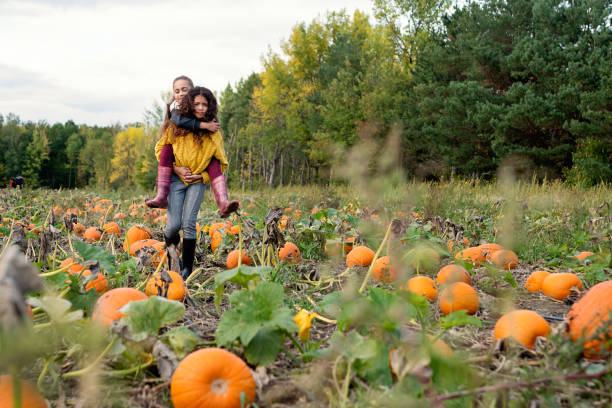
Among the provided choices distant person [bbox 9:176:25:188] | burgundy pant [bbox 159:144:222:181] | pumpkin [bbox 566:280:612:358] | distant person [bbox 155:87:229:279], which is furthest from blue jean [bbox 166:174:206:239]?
distant person [bbox 9:176:25:188]

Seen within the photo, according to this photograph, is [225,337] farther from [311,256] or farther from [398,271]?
[311,256]

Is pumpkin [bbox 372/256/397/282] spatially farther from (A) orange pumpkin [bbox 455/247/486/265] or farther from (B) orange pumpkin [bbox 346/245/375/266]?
(A) orange pumpkin [bbox 455/247/486/265]

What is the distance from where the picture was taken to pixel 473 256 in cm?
288

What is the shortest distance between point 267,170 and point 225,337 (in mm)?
41068

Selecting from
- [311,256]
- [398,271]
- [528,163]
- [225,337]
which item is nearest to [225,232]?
[311,256]

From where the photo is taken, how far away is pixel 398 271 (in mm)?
1160

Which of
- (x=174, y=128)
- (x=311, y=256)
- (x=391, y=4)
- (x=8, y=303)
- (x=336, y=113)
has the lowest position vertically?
(x=311, y=256)

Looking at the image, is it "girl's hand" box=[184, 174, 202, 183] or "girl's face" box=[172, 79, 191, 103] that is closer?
"girl's hand" box=[184, 174, 202, 183]

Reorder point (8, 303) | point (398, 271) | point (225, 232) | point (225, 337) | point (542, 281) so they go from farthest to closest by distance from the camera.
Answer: point (225, 232)
point (542, 281)
point (225, 337)
point (398, 271)
point (8, 303)

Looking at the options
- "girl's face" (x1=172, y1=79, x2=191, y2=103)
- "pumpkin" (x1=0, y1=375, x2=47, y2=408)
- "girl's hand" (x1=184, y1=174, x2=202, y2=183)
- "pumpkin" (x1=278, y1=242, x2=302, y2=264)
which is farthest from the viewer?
"girl's face" (x1=172, y1=79, x2=191, y2=103)

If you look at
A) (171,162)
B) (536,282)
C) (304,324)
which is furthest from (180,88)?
(536,282)

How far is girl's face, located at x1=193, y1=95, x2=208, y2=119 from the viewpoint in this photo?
3.43 meters

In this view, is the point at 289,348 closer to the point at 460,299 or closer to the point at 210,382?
the point at 210,382

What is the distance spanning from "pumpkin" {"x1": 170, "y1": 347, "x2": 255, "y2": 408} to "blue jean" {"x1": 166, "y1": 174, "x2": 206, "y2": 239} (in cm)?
215
